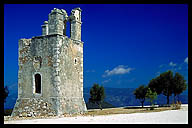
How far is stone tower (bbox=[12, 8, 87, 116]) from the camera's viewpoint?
24.4 metres

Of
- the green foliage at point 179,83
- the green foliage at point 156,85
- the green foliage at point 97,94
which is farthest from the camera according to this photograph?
the green foliage at point 156,85

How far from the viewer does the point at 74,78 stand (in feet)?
87.0

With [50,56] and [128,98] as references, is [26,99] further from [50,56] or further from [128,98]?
[128,98]

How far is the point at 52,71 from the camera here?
24.6m

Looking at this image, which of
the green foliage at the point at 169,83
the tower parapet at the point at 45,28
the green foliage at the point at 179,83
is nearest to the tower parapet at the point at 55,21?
the tower parapet at the point at 45,28

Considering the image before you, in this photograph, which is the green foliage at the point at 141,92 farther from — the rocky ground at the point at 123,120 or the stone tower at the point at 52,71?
the rocky ground at the point at 123,120

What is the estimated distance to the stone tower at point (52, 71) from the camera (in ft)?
80.1

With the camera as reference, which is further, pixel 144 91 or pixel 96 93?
pixel 144 91

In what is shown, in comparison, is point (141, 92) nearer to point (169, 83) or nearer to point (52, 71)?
point (169, 83)

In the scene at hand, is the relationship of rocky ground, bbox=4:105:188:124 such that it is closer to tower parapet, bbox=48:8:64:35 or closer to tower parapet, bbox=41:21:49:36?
tower parapet, bbox=48:8:64:35

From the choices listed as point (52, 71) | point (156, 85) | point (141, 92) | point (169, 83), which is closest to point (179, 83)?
point (169, 83)

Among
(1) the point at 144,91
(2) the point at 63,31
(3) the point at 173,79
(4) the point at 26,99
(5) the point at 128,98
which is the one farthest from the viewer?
(5) the point at 128,98

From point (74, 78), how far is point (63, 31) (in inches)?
183

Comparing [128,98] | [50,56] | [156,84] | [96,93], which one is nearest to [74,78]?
[50,56]
